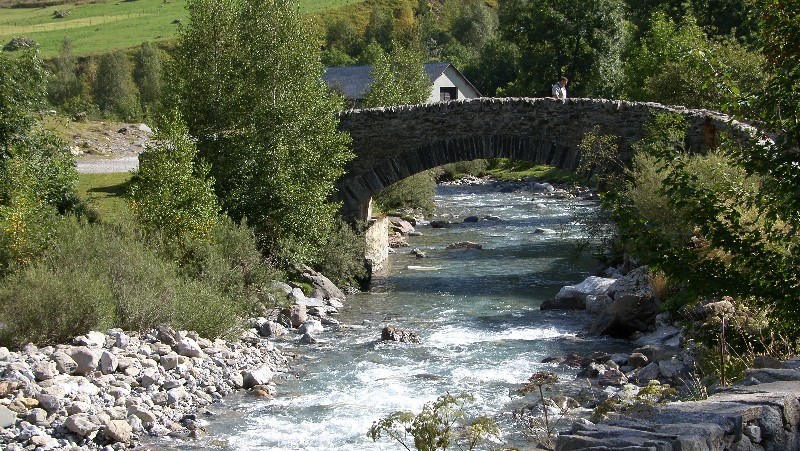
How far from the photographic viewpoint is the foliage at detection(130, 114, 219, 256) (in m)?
17.8

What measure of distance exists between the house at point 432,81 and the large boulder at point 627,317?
3922 centimetres

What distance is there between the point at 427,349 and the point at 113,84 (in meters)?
58.3

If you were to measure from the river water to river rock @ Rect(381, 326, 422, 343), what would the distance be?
267 mm

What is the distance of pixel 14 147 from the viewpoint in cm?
1622

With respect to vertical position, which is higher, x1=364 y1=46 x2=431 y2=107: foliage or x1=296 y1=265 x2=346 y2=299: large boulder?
x1=364 y1=46 x2=431 y2=107: foliage

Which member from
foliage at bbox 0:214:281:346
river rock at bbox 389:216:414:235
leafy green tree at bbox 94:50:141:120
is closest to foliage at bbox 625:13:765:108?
foliage at bbox 0:214:281:346

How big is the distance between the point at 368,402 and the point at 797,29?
757 cm

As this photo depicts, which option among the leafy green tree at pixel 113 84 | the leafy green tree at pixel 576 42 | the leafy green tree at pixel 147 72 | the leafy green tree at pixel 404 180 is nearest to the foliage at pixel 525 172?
the leafy green tree at pixel 576 42

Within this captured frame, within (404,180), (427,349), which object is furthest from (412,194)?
(427,349)

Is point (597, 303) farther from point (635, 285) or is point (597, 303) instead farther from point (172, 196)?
point (172, 196)

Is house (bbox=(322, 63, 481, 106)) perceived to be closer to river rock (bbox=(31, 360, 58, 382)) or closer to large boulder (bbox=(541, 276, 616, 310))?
large boulder (bbox=(541, 276, 616, 310))

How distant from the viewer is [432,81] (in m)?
57.9

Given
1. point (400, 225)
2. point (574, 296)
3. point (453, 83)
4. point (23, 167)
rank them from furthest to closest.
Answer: point (453, 83) < point (400, 225) < point (574, 296) < point (23, 167)

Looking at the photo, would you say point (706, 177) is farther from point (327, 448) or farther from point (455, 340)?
point (327, 448)
